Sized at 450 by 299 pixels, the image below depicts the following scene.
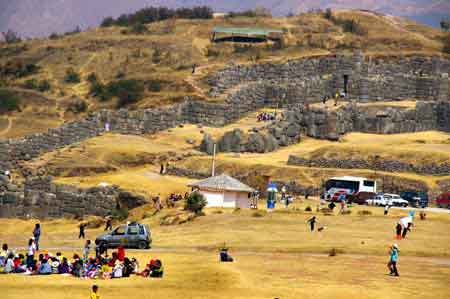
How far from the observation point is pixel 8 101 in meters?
92.9

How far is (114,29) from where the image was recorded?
391 ft

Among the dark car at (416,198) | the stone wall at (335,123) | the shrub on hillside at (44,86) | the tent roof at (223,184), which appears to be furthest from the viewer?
the shrub on hillside at (44,86)

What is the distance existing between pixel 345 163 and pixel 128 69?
116 ft

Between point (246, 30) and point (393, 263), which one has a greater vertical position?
point (246, 30)

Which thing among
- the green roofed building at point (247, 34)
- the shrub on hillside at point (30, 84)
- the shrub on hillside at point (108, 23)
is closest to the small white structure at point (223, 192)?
the shrub on hillside at point (30, 84)

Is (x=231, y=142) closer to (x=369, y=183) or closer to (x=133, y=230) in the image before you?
(x=369, y=183)

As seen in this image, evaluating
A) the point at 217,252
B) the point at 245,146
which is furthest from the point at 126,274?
the point at 245,146

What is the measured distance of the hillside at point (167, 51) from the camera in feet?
311

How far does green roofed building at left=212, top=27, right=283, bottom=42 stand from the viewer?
107875 mm

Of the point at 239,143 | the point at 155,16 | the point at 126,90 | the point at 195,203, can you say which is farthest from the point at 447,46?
the point at 195,203

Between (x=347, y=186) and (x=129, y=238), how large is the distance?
59.2 feet

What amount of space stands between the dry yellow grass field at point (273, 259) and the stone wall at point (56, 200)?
2673 millimetres

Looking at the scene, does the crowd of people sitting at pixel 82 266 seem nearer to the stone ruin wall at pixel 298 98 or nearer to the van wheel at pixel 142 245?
the van wheel at pixel 142 245

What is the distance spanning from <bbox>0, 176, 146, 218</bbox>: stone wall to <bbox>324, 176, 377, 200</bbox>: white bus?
876 centimetres
